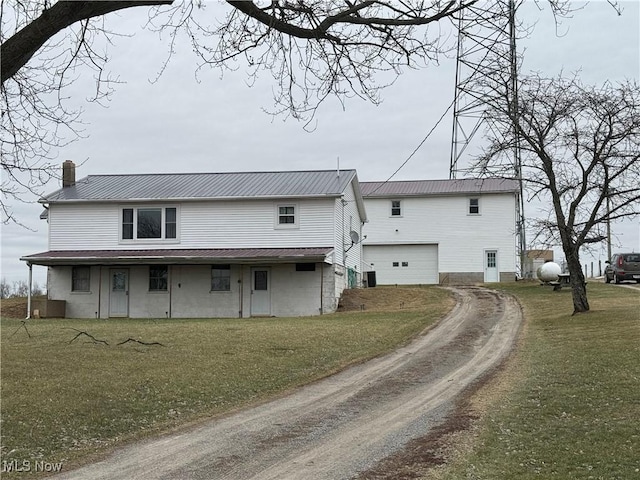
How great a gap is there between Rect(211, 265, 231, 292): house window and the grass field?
7717 mm

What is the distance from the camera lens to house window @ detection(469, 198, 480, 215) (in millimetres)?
40094

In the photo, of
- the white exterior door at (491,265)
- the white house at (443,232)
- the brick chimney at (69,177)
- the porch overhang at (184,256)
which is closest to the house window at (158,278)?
the porch overhang at (184,256)

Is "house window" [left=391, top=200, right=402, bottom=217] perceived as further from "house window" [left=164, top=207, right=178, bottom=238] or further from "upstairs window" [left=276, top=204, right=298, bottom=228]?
"house window" [left=164, top=207, right=178, bottom=238]

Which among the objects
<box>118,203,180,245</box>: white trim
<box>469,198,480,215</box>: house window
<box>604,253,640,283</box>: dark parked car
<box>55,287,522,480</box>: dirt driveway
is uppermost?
<box>469,198,480,215</box>: house window

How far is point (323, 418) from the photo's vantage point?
32.4 feet

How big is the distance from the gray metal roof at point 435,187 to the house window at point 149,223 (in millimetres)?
14717

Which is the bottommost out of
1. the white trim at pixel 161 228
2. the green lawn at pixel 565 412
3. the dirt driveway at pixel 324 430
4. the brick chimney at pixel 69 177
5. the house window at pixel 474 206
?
the dirt driveway at pixel 324 430

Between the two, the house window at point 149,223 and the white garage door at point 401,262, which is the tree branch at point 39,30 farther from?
the white garage door at point 401,262

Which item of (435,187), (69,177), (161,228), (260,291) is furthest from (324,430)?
(435,187)

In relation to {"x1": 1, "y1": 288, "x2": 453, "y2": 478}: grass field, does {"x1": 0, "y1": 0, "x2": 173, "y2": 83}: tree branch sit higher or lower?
higher

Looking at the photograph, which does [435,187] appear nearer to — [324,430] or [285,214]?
[285,214]

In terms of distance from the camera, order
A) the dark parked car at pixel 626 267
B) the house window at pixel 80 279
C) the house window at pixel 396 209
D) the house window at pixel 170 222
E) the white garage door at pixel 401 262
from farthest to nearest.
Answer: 1. the house window at pixel 396 209
2. the white garage door at pixel 401 262
3. the dark parked car at pixel 626 267
4. the house window at pixel 170 222
5. the house window at pixel 80 279

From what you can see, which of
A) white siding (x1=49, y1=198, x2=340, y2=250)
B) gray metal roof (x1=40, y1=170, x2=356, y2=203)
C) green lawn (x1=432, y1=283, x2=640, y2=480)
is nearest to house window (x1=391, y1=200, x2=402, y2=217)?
gray metal roof (x1=40, y1=170, x2=356, y2=203)

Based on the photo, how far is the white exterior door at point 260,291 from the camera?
2878 cm
